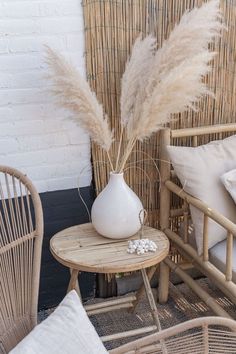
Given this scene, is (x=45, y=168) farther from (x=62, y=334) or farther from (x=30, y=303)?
(x=62, y=334)

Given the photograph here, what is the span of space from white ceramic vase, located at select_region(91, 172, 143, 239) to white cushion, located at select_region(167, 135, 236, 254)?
235mm

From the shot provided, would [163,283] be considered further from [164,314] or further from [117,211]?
[117,211]

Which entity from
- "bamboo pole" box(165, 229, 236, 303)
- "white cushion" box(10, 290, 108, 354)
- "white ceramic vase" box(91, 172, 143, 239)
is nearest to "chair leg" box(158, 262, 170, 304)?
"bamboo pole" box(165, 229, 236, 303)

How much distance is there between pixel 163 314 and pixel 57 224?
63 cm

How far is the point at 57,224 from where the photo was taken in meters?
2.14

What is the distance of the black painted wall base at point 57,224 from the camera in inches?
82.8

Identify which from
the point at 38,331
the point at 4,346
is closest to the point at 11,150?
the point at 4,346

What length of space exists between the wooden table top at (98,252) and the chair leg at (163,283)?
14.7 inches

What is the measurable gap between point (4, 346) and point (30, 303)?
152 mm

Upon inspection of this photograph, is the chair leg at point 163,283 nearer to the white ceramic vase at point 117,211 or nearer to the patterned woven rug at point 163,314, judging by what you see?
the patterned woven rug at point 163,314

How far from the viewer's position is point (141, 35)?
196cm

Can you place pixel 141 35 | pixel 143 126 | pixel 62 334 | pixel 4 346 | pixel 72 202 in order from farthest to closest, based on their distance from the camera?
pixel 72 202 → pixel 141 35 → pixel 143 126 → pixel 4 346 → pixel 62 334

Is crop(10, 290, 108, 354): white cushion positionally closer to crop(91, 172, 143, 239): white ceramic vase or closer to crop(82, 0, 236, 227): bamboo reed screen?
crop(91, 172, 143, 239): white ceramic vase

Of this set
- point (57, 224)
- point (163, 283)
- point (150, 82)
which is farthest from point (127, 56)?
point (163, 283)
